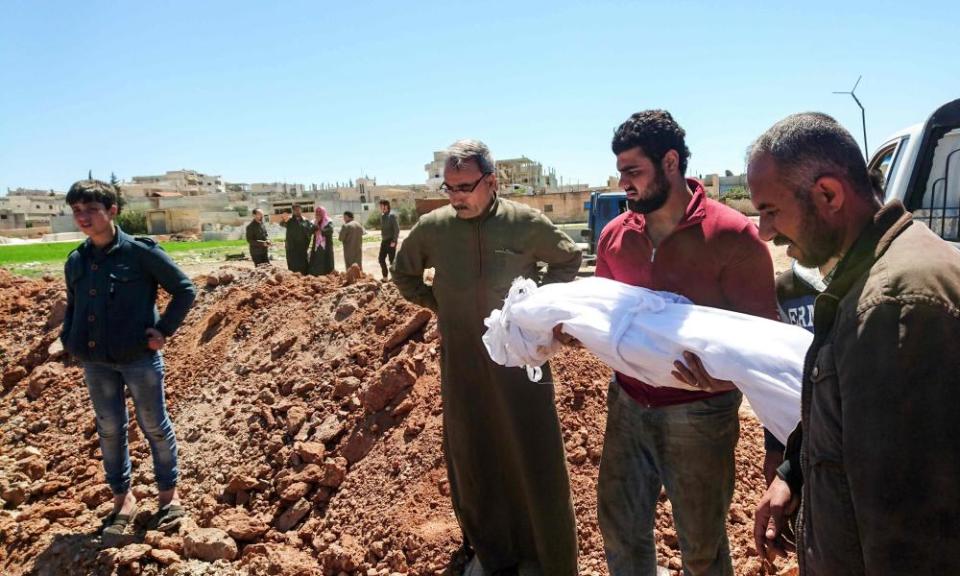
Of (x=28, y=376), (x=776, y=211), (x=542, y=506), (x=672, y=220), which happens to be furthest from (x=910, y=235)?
(x=28, y=376)

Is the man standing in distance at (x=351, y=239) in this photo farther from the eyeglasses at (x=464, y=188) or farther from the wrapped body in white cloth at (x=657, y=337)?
the wrapped body in white cloth at (x=657, y=337)

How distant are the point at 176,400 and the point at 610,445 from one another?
4.89 m

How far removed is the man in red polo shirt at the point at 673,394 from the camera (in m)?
2.20

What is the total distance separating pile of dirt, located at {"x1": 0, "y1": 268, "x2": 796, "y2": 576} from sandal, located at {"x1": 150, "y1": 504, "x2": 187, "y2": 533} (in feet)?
0.27

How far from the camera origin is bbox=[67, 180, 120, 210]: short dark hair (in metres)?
3.59

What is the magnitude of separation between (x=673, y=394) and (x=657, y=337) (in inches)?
19.1

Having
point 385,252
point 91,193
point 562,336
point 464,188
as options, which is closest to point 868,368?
point 562,336

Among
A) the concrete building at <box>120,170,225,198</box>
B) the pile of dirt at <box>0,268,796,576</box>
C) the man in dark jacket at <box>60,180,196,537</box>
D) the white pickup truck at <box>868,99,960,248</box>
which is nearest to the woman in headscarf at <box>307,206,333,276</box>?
the pile of dirt at <box>0,268,796,576</box>

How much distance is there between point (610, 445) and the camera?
2475 mm

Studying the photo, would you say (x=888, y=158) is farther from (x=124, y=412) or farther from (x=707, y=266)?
(x=124, y=412)

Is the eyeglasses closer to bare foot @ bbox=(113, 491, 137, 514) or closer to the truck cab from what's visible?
bare foot @ bbox=(113, 491, 137, 514)

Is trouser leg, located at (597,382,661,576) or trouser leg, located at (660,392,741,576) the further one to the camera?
trouser leg, located at (597,382,661,576)

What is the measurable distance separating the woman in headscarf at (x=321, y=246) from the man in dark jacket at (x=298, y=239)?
0.15 metres

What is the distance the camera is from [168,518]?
3908mm
